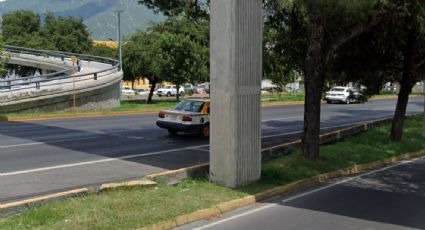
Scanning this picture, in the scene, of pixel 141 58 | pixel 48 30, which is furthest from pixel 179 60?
pixel 48 30

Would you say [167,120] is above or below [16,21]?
below

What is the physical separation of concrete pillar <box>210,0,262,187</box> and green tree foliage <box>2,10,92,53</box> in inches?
2247

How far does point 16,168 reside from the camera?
1230cm

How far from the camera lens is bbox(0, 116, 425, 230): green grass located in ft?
25.3

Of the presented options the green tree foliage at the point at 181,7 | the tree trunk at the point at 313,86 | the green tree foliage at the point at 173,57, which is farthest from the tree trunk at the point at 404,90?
the green tree foliage at the point at 173,57

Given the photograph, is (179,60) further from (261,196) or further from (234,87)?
(261,196)

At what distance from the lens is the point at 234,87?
1070 cm

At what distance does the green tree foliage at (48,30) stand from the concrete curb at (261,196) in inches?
2192

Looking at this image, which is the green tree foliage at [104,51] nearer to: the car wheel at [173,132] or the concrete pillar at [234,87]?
the car wheel at [173,132]

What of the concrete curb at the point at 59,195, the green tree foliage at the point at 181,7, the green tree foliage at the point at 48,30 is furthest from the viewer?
the green tree foliage at the point at 48,30

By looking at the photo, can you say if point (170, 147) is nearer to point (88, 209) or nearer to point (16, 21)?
point (88, 209)

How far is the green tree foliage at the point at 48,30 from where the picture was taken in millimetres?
66125

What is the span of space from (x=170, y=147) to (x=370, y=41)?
6.99m

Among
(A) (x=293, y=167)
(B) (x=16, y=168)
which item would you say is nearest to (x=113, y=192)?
(B) (x=16, y=168)
